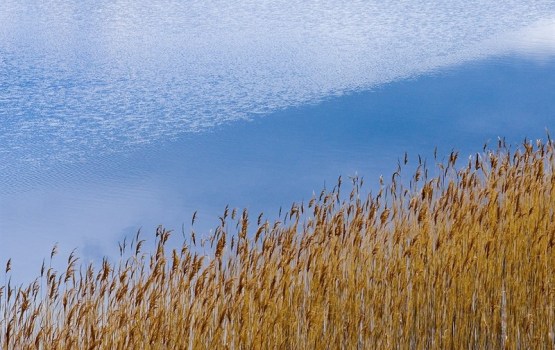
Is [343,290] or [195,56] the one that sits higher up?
[195,56]

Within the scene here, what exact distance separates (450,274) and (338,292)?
2.06 ft

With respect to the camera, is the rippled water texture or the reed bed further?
the rippled water texture

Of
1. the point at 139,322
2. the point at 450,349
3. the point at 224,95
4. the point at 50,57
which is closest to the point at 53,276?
the point at 139,322

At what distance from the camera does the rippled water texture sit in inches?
460

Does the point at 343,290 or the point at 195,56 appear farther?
the point at 195,56

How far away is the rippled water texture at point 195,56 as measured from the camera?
11688 mm

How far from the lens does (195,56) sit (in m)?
15.3

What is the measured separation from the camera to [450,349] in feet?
14.5

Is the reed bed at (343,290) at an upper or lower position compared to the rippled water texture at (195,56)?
lower

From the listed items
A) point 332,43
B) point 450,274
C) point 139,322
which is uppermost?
point 332,43

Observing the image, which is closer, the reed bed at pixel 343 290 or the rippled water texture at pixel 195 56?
the reed bed at pixel 343 290

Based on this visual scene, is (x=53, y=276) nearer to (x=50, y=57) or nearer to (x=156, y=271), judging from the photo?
(x=156, y=271)

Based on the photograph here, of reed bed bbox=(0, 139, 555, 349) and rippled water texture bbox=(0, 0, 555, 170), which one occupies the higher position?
rippled water texture bbox=(0, 0, 555, 170)

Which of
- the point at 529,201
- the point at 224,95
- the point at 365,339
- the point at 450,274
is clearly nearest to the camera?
the point at 365,339
